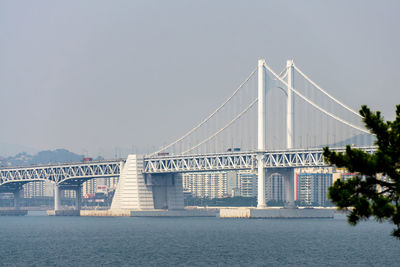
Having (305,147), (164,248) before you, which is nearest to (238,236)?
(164,248)

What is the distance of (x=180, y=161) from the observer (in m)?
139

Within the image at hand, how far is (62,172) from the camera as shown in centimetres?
15588

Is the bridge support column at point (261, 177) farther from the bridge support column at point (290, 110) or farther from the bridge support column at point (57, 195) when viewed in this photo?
the bridge support column at point (57, 195)

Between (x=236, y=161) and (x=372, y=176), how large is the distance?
103m

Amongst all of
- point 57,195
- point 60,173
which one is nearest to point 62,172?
point 60,173

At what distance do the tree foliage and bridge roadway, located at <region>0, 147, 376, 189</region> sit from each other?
78714 mm

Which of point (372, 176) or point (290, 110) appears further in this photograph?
point (290, 110)

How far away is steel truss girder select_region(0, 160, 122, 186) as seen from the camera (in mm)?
146125

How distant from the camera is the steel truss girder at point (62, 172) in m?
146

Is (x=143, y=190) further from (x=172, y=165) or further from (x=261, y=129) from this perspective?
(x=261, y=129)

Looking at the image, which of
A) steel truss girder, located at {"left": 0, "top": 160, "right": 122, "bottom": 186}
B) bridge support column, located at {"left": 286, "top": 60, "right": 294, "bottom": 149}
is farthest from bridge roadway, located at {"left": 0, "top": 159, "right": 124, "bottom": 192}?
bridge support column, located at {"left": 286, "top": 60, "right": 294, "bottom": 149}

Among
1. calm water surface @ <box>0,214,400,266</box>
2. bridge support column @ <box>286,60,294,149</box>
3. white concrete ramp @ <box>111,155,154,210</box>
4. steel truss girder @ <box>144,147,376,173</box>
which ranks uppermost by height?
bridge support column @ <box>286,60,294,149</box>

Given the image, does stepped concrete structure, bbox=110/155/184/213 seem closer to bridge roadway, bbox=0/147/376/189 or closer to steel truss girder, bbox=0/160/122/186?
bridge roadway, bbox=0/147/376/189

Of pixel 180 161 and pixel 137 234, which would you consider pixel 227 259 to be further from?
pixel 180 161
